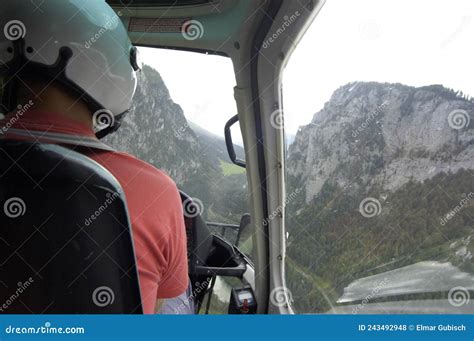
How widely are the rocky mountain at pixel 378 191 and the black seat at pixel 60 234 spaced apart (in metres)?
1.09

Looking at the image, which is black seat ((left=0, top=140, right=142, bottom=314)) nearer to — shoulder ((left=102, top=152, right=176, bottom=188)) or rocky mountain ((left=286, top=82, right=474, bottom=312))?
shoulder ((left=102, top=152, right=176, bottom=188))

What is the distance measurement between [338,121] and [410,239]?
0.57 metres

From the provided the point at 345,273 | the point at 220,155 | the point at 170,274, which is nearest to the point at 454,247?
the point at 345,273

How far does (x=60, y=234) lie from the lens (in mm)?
945

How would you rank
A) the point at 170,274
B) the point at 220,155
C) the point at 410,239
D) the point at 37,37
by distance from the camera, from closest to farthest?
the point at 37,37, the point at 170,274, the point at 410,239, the point at 220,155

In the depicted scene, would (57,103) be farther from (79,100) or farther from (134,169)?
(134,169)

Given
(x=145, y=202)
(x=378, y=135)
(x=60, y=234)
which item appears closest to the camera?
(x=60, y=234)

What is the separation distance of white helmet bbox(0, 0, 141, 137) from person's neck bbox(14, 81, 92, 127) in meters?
0.03

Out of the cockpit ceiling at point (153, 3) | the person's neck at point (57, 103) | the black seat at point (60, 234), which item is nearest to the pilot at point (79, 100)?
the person's neck at point (57, 103)

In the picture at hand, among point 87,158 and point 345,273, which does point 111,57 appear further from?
point 345,273

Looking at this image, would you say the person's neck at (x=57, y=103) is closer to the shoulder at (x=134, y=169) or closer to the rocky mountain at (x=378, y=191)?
the shoulder at (x=134, y=169)

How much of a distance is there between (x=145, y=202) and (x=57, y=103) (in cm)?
36

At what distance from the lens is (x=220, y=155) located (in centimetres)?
215

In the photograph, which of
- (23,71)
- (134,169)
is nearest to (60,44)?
(23,71)
